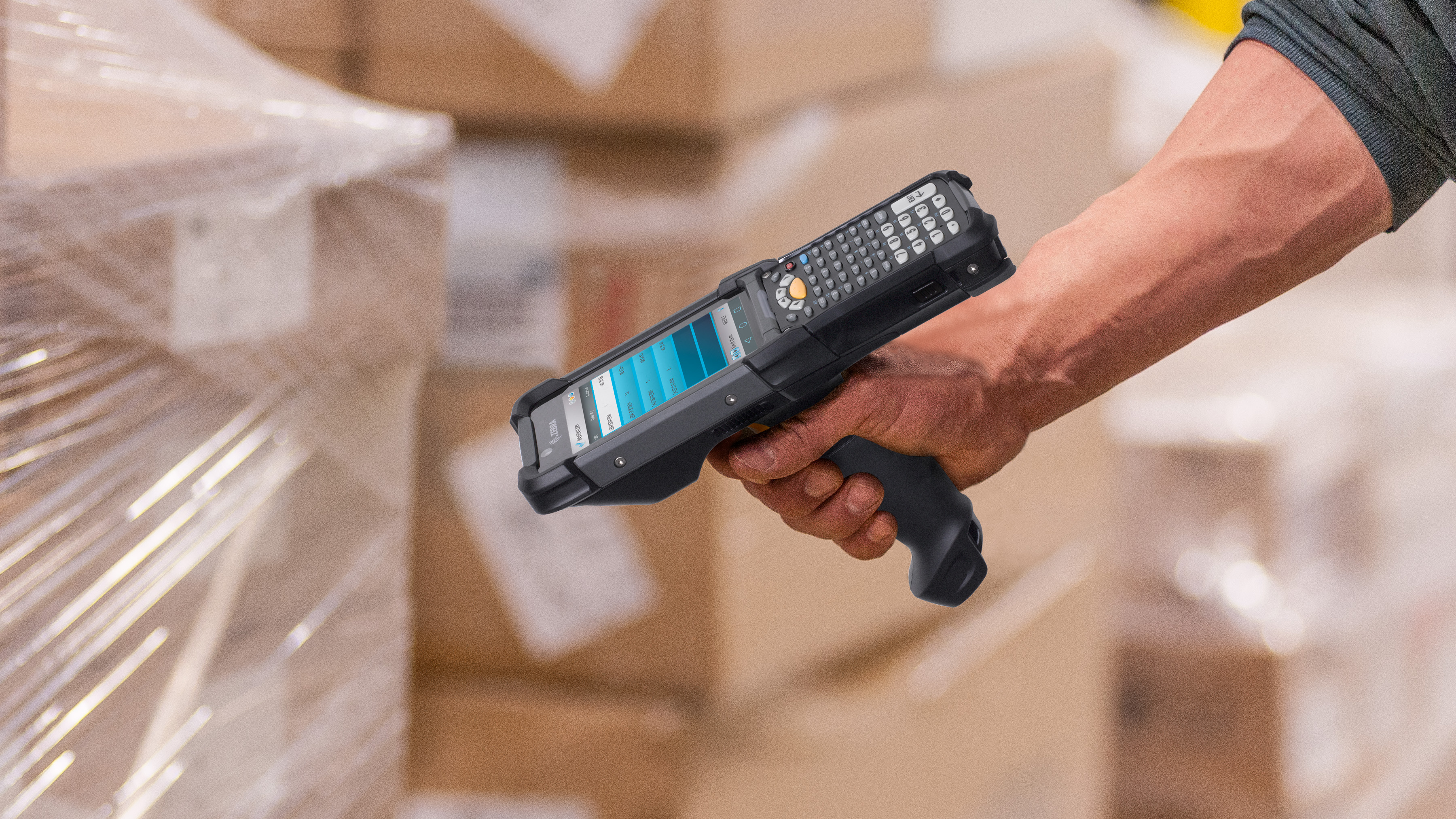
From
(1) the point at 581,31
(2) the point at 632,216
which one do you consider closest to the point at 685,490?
(2) the point at 632,216

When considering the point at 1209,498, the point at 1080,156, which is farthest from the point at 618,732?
the point at 1209,498

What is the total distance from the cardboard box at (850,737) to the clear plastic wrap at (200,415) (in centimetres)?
20

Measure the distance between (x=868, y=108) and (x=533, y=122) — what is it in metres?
0.25

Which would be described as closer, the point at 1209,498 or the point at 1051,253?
the point at 1051,253

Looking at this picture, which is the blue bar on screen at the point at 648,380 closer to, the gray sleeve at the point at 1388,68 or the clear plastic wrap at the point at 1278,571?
the gray sleeve at the point at 1388,68

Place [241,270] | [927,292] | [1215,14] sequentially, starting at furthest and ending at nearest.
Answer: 1. [1215,14]
2. [241,270]
3. [927,292]

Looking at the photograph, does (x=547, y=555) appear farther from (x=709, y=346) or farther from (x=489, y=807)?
(x=709, y=346)

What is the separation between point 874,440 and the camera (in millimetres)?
596

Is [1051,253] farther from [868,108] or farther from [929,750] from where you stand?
[929,750]

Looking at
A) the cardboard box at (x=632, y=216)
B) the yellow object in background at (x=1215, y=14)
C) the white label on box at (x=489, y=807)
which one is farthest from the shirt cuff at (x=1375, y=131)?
the yellow object in background at (x=1215, y=14)

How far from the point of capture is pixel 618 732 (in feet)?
3.07

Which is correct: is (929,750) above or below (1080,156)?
below

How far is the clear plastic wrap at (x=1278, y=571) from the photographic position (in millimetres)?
1405

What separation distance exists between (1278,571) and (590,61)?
3.03ft
